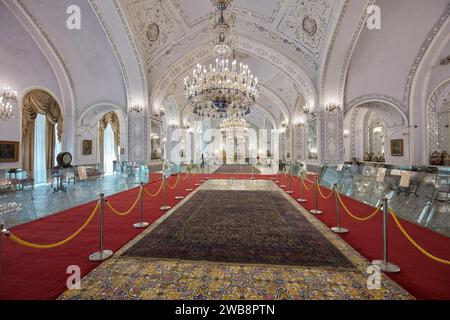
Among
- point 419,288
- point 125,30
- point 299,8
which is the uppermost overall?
point 299,8

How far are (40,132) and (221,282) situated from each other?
12119 mm

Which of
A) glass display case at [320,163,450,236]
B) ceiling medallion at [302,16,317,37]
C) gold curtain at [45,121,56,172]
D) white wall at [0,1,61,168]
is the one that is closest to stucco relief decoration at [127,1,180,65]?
white wall at [0,1,61,168]

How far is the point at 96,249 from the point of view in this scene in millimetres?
2916

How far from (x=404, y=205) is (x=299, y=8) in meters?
8.12

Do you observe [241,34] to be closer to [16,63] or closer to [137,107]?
[137,107]

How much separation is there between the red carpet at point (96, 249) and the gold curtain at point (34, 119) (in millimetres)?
6672

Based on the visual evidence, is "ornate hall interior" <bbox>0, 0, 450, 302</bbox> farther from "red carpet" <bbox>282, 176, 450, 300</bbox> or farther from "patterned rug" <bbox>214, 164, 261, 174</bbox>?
"patterned rug" <bbox>214, 164, 261, 174</bbox>

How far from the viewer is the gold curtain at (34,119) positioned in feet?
28.1

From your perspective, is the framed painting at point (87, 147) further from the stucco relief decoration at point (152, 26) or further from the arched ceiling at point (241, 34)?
the stucco relief decoration at point (152, 26)

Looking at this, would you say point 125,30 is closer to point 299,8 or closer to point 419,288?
point 299,8

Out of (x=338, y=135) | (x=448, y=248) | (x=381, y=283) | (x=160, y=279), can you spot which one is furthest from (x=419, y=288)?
(x=338, y=135)

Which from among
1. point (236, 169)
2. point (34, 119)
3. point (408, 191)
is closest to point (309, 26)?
point (408, 191)

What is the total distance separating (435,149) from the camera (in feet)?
29.3

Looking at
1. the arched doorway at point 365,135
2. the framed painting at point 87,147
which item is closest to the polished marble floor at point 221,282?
the framed painting at point 87,147
